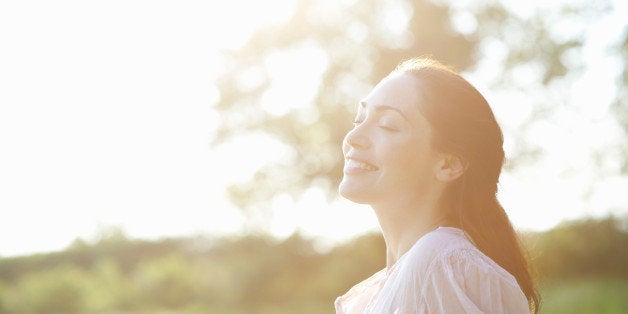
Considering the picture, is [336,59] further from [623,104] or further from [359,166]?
[359,166]

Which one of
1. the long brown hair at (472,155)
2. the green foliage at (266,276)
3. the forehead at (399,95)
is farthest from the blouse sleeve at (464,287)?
the green foliage at (266,276)

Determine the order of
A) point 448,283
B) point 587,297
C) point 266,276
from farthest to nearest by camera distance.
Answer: point 266,276
point 587,297
point 448,283

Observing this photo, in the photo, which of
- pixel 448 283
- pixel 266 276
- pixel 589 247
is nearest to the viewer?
pixel 448 283

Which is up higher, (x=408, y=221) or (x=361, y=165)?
(x=361, y=165)

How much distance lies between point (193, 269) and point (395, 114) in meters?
15.4

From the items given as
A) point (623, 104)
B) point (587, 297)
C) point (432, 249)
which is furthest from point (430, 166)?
point (623, 104)

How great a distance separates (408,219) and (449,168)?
0.20 metres

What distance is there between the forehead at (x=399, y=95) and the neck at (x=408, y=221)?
11.4 inches

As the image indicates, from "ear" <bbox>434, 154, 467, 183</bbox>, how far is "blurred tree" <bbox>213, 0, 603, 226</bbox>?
1480 cm

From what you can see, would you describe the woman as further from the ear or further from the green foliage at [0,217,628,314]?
the green foliage at [0,217,628,314]

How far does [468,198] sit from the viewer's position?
8.96 ft

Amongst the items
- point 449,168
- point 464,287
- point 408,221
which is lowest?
point 464,287

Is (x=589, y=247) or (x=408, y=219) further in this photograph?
(x=589, y=247)

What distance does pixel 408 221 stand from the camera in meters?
2.71
